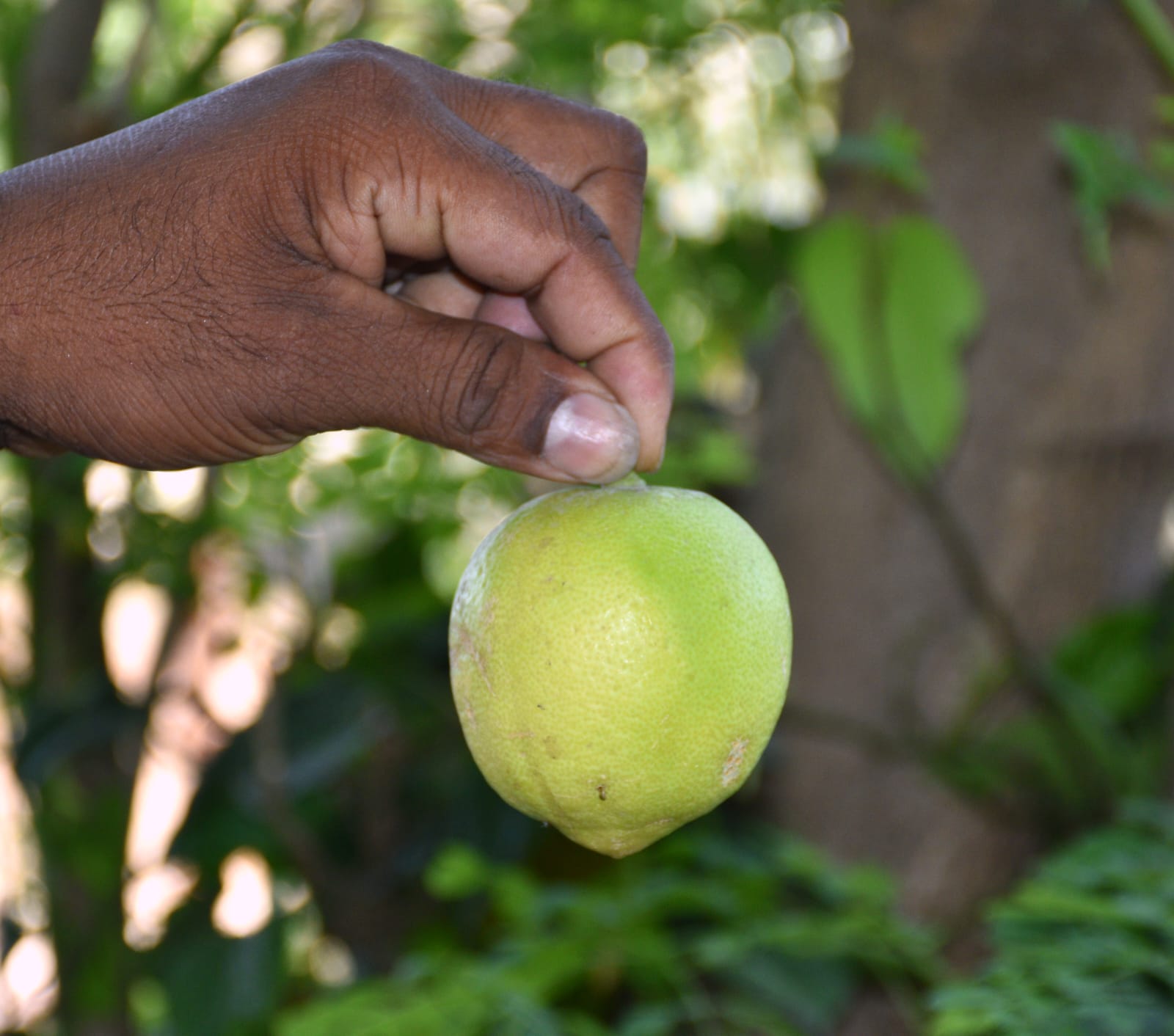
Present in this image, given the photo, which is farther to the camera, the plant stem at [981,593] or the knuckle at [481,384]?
the plant stem at [981,593]

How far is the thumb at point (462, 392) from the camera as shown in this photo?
60cm

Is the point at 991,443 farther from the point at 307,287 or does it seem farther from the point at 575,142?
the point at 307,287

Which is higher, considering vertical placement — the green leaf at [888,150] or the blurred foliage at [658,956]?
the green leaf at [888,150]

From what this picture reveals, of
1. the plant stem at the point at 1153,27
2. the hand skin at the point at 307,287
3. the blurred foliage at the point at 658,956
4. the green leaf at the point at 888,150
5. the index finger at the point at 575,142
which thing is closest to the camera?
the hand skin at the point at 307,287

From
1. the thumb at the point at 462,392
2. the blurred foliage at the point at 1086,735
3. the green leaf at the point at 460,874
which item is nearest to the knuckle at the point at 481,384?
the thumb at the point at 462,392

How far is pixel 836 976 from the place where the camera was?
138 centimetres

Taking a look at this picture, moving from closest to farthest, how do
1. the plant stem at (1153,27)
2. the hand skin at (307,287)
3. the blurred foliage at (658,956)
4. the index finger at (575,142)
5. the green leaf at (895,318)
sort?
the hand skin at (307,287)
the index finger at (575,142)
the plant stem at (1153,27)
the blurred foliage at (658,956)
the green leaf at (895,318)

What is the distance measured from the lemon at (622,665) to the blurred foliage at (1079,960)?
31 centimetres

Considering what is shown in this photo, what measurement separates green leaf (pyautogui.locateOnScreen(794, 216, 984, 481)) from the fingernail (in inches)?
34.2

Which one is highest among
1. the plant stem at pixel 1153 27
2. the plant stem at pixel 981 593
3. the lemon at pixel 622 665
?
the plant stem at pixel 1153 27

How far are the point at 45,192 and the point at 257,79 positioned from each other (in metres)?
0.13

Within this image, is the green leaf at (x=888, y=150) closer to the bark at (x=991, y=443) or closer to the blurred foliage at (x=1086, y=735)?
the bark at (x=991, y=443)

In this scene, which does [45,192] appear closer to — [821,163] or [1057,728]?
[821,163]

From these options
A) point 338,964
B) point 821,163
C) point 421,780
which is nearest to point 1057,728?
point 821,163
